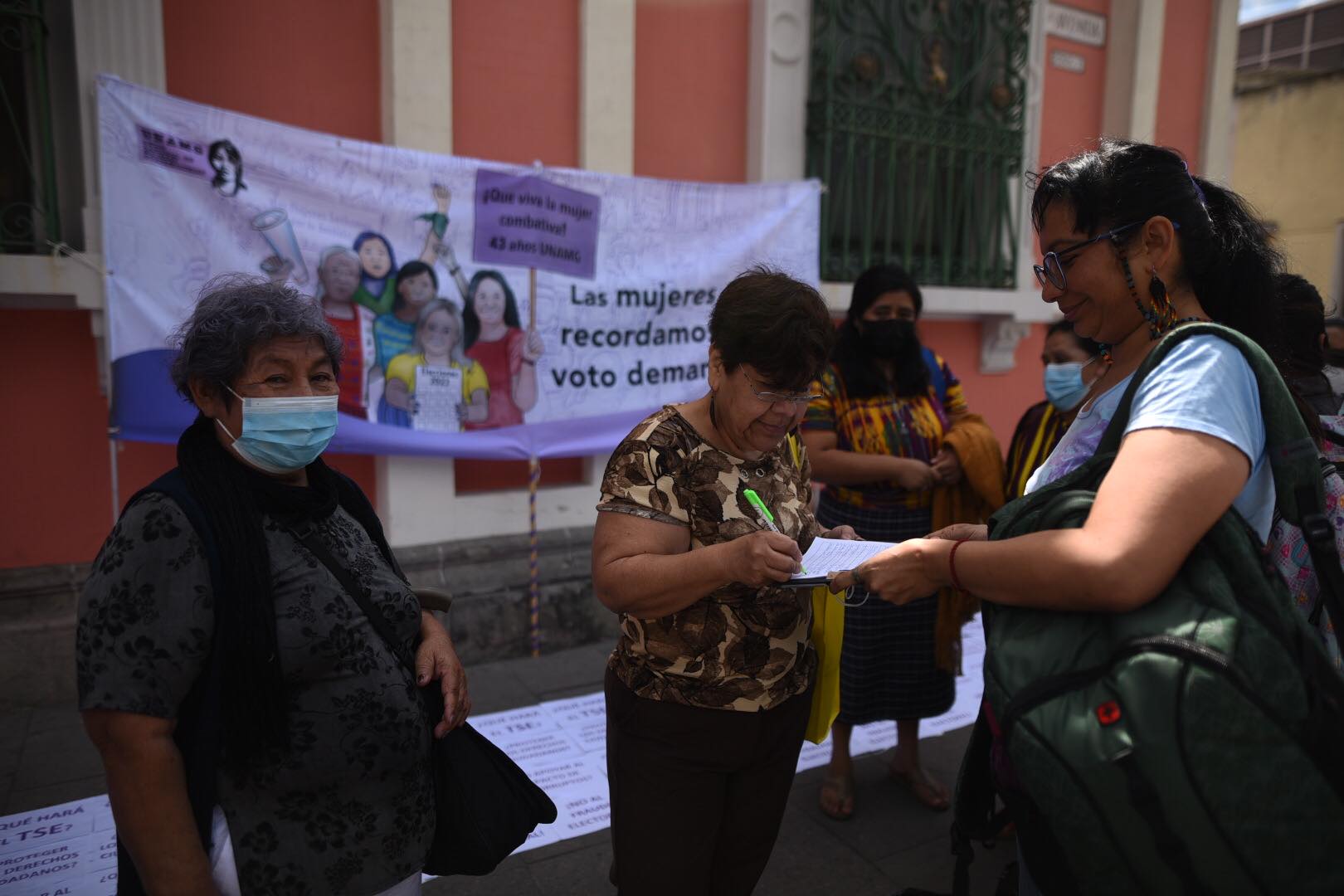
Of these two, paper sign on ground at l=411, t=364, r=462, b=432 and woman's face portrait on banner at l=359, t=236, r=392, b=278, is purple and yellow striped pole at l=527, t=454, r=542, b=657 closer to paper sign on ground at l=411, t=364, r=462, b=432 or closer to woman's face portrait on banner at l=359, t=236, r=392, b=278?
paper sign on ground at l=411, t=364, r=462, b=432

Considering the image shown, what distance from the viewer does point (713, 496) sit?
5.98 feet

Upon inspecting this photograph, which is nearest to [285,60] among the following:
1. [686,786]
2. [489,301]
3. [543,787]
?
[489,301]

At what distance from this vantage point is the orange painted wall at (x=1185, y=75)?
724 cm

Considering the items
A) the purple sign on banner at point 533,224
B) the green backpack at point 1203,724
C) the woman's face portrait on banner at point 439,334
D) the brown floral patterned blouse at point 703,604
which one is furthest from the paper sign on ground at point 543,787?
the purple sign on banner at point 533,224

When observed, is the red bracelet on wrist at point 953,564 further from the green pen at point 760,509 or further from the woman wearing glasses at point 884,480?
the woman wearing glasses at point 884,480

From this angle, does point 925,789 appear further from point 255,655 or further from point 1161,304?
point 255,655

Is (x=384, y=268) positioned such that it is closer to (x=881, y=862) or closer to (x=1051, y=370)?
(x=1051, y=370)

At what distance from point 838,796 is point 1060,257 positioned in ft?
7.65

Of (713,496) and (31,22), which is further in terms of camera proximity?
(31,22)

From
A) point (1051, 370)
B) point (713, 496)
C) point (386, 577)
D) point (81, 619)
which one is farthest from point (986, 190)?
point (81, 619)

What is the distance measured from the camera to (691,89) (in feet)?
17.1

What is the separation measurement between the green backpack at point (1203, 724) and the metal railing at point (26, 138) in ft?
12.8

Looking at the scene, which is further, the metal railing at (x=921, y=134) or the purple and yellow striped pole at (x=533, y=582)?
the metal railing at (x=921, y=134)

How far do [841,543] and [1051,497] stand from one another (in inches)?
22.2
